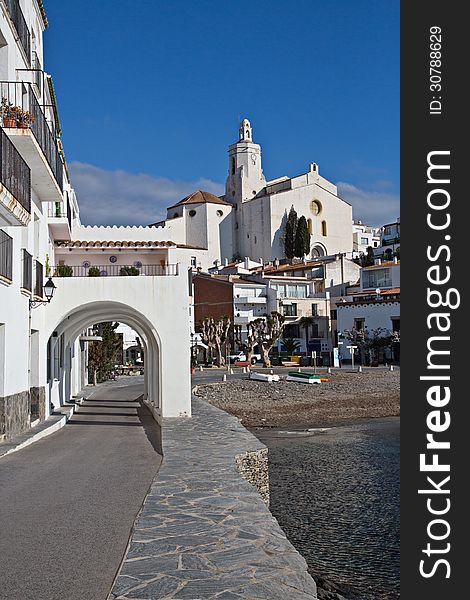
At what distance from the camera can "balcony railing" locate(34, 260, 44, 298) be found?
1878 cm

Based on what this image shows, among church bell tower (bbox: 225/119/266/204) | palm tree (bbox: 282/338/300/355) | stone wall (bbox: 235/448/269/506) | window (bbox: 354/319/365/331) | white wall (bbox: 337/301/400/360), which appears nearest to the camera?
stone wall (bbox: 235/448/269/506)

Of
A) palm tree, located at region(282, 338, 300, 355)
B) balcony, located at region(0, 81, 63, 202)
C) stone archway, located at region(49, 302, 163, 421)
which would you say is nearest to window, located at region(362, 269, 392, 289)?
palm tree, located at region(282, 338, 300, 355)

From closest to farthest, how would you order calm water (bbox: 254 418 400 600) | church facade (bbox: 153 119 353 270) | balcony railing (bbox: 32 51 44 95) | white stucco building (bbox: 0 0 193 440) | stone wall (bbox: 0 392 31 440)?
calm water (bbox: 254 418 400 600) → white stucco building (bbox: 0 0 193 440) → stone wall (bbox: 0 392 31 440) → balcony railing (bbox: 32 51 44 95) → church facade (bbox: 153 119 353 270)

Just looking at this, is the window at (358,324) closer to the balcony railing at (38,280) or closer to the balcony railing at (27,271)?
the balcony railing at (38,280)

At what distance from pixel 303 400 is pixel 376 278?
121 feet

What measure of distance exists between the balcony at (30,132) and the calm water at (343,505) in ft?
29.0

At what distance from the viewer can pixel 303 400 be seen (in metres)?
40.5

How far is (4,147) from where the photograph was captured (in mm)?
12219

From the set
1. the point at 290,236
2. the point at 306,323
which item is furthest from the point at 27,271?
the point at 290,236

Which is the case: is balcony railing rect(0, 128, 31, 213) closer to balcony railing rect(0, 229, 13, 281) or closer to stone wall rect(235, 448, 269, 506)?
balcony railing rect(0, 229, 13, 281)

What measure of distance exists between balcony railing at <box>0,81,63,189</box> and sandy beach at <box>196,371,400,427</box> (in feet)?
60.4

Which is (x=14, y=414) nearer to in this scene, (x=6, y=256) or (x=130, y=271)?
(x=6, y=256)

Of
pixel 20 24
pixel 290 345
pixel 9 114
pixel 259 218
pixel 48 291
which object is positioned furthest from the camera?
pixel 259 218

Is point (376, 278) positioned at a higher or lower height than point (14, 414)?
higher
